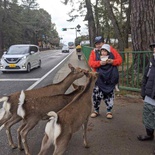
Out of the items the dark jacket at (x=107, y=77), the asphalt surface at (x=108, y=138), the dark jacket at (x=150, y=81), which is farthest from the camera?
the dark jacket at (x=107, y=77)

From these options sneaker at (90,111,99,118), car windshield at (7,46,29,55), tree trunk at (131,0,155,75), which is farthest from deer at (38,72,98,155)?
car windshield at (7,46,29,55)

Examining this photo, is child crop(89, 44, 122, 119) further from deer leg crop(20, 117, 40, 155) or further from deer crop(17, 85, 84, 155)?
deer leg crop(20, 117, 40, 155)

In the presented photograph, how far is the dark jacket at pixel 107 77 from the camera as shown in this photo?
4996 millimetres

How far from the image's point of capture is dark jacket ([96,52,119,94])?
16.4 ft

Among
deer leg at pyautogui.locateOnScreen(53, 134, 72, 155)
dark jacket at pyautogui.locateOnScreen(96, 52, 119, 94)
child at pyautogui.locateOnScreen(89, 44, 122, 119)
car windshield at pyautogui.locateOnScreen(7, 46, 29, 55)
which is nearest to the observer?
deer leg at pyautogui.locateOnScreen(53, 134, 72, 155)

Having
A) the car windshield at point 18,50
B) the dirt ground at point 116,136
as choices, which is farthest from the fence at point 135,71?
the car windshield at point 18,50

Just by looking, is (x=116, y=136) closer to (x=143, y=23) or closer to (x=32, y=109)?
(x=32, y=109)

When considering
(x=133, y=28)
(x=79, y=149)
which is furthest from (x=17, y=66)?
(x=79, y=149)

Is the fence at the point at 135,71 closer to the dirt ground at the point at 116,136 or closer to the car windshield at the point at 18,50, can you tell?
the dirt ground at the point at 116,136

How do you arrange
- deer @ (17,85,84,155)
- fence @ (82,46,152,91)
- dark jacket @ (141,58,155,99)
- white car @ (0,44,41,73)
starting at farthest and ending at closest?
white car @ (0,44,41,73), fence @ (82,46,152,91), dark jacket @ (141,58,155,99), deer @ (17,85,84,155)

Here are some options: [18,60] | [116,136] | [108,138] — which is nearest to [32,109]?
[108,138]

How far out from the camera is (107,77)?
5.02 meters

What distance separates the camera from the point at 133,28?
7730mm

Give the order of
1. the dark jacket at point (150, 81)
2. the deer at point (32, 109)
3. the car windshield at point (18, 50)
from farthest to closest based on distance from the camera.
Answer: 1. the car windshield at point (18, 50)
2. the dark jacket at point (150, 81)
3. the deer at point (32, 109)
